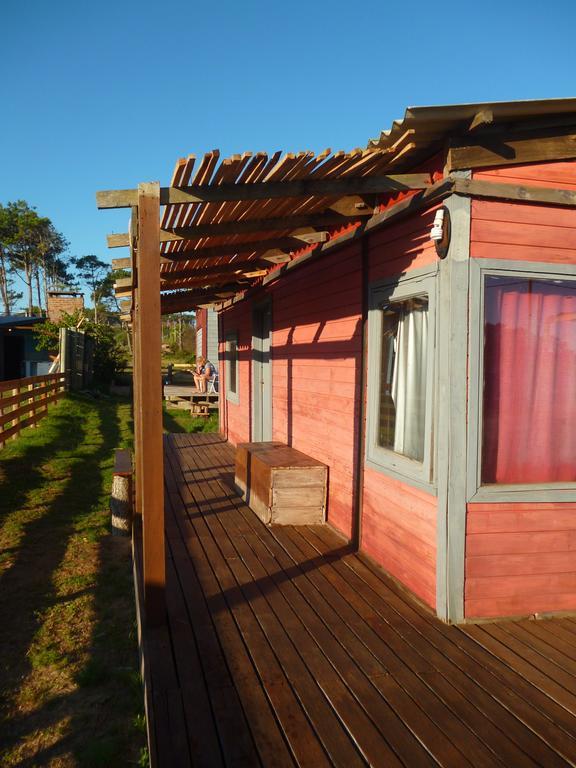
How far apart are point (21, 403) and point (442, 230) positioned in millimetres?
9368

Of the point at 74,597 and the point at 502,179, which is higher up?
the point at 502,179

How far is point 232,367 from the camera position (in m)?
10.2

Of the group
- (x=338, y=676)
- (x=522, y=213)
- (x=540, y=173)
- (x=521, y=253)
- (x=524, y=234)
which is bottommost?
(x=338, y=676)

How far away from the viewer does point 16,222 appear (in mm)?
48031

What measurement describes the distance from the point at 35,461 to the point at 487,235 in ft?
24.3

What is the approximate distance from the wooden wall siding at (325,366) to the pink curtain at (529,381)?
139 centimetres

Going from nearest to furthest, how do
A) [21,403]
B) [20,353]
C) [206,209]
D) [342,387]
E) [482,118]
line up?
1. [482,118]
2. [206,209]
3. [342,387]
4. [21,403]
5. [20,353]

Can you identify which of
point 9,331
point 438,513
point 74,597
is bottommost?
point 74,597

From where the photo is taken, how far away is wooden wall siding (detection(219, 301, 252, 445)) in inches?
335

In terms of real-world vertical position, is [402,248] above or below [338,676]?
above

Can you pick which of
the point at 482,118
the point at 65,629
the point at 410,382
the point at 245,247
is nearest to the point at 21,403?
the point at 245,247

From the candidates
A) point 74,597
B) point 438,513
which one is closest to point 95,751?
point 74,597

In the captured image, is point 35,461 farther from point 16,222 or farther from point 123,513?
point 16,222

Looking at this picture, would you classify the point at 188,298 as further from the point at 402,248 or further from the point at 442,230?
the point at 442,230
